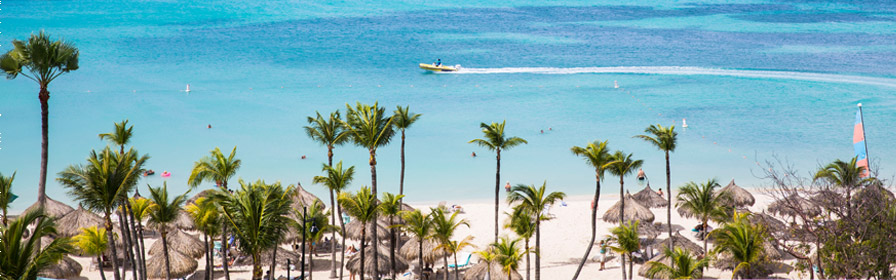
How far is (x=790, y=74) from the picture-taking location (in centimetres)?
8544

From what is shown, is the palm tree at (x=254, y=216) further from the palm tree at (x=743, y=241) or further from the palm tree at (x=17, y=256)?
the palm tree at (x=743, y=241)

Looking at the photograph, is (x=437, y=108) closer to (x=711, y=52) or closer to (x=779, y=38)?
(x=711, y=52)

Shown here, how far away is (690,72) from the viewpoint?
3479 inches

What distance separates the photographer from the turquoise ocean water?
186ft

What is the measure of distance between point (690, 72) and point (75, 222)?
69.0 metres

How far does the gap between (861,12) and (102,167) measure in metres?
128

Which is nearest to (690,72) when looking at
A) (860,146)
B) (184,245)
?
(860,146)

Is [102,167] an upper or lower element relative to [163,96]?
lower

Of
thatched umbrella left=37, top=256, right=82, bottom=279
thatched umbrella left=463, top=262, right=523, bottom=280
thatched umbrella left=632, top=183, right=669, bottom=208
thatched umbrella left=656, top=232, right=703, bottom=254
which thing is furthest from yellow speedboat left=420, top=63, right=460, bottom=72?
thatched umbrella left=37, top=256, right=82, bottom=279

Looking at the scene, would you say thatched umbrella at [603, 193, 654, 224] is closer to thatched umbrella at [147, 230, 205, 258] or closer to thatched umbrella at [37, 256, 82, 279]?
thatched umbrella at [147, 230, 205, 258]

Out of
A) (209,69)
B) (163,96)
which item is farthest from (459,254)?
(209,69)

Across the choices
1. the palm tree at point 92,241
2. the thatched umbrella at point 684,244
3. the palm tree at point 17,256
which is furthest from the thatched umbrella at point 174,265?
the thatched umbrella at point 684,244

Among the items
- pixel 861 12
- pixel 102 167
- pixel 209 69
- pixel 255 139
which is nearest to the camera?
pixel 102 167

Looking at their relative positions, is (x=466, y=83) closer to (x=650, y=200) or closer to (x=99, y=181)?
(x=650, y=200)
